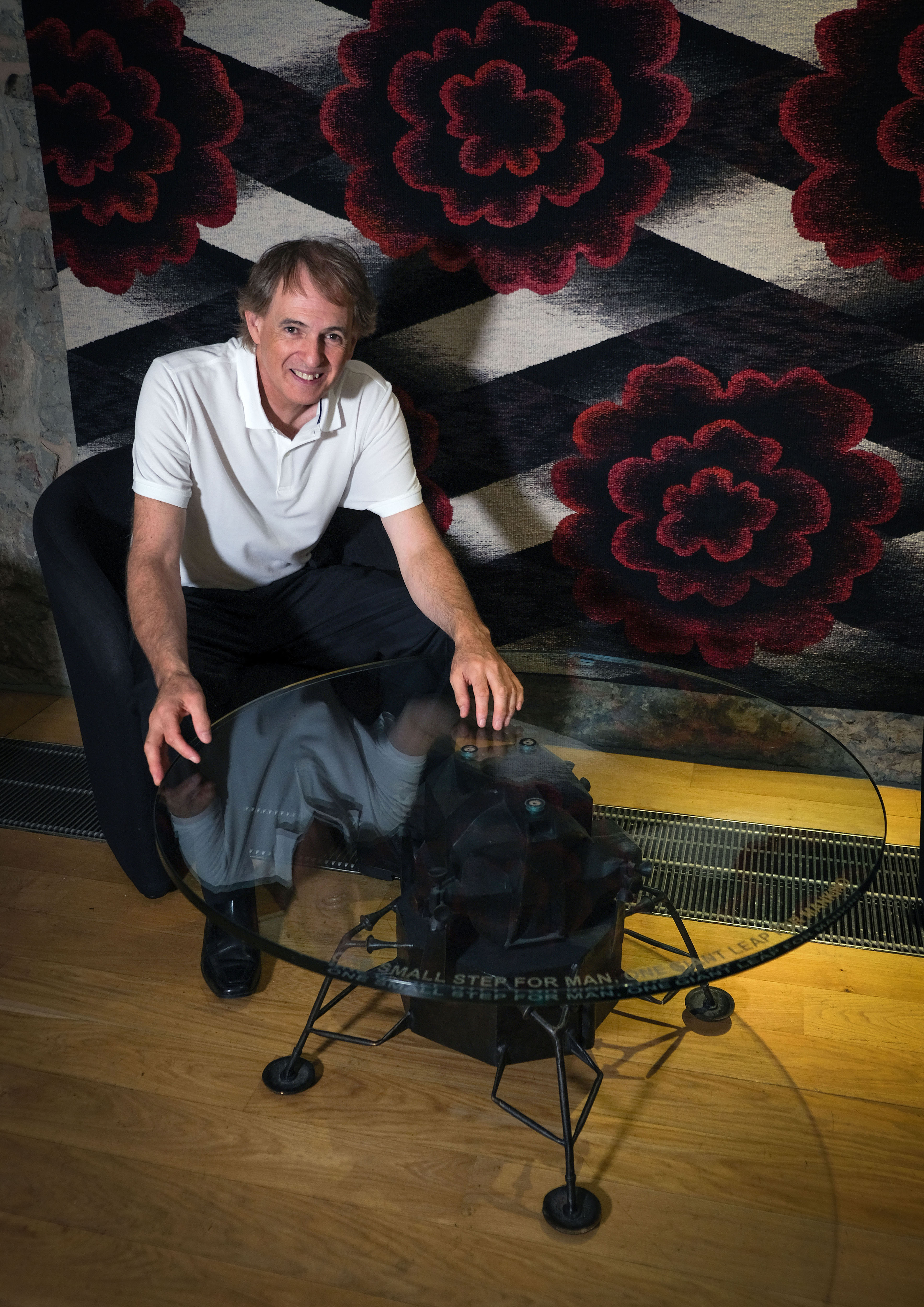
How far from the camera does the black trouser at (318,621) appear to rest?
7.09 feet

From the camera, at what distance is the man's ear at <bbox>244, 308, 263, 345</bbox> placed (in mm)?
2027

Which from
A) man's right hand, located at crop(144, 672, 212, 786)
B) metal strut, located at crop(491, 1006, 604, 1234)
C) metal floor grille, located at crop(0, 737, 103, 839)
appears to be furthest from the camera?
metal floor grille, located at crop(0, 737, 103, 839)

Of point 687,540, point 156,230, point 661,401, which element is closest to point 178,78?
point 156,230

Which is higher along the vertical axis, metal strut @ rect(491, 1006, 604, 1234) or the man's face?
the man's face

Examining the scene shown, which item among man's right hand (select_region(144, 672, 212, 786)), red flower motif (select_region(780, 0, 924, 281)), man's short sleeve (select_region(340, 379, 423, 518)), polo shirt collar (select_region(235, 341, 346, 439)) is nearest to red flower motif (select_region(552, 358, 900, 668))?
red flower motif (select_region(780, 0, 924, 281))

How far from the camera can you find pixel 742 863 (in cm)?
137

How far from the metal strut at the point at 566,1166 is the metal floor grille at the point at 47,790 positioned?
119 centimetres

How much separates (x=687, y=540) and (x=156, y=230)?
138 cm

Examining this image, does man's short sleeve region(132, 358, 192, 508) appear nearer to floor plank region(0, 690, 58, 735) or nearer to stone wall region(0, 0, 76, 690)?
stone wall region(0, 0, 76, 690)

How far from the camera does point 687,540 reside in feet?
7.76

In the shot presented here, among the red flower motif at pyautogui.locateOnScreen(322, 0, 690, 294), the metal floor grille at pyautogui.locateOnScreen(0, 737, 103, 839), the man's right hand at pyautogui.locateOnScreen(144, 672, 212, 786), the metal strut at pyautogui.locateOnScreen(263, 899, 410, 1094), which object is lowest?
the metal floor grille at pyautogui.locateOnScreen(0, 737, 103, 839)

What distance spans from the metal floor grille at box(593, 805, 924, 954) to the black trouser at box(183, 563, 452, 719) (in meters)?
0.82

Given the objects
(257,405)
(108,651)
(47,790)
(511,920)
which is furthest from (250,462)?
(511,920)

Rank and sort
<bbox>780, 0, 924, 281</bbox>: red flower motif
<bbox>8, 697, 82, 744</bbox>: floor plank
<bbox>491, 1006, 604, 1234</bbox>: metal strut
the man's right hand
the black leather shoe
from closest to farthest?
<bbox>491, 1006, 604, 1234</bbox>: metal strut → the man's right hand → the black leather shoe → <bbox>780, 0, 924, 281</bbox>: red flower motif → <bbox>8, 697, 82, 744</bbox>: floor plank
